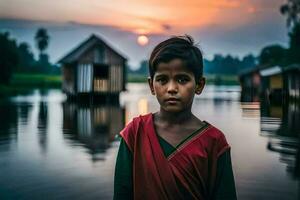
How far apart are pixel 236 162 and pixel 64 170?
3559 millimetres

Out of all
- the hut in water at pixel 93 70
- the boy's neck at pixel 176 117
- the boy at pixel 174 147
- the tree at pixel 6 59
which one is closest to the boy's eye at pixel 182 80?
the boy at pixel 174 147

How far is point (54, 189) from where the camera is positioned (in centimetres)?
704

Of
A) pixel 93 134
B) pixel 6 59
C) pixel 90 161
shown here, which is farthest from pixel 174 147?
pixel 6 59

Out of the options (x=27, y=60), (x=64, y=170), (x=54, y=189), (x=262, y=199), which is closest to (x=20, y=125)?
(x=64, y=170)

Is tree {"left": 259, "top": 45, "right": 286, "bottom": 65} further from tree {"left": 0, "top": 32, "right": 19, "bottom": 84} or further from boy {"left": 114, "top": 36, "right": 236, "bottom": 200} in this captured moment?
boy {"left": 114, "top": 36, "right": 236, "bottom": 200}

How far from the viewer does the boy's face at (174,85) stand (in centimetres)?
185

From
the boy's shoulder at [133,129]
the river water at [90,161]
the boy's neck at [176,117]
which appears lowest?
the river water at [90,161]

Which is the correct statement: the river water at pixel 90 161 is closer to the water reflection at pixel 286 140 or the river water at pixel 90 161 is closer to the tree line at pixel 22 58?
the water reflection at pixel 286 140

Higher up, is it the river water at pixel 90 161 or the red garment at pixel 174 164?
the red garment at pixel 174 164

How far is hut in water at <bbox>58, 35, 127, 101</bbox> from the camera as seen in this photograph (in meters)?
38.3

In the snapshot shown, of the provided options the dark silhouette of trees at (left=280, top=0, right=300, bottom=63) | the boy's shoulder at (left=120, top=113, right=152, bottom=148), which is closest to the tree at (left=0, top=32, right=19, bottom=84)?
the dark silhouette of trees at (left=280, top=0, right=300, bottom=63)

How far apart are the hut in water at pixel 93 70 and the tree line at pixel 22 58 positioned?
17.1m

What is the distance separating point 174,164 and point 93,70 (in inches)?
1459

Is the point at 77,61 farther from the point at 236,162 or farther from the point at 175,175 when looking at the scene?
the point at 175,175
